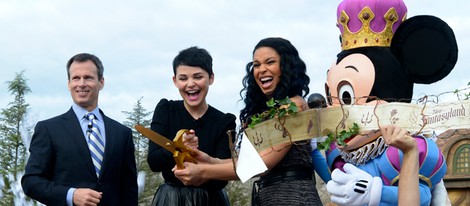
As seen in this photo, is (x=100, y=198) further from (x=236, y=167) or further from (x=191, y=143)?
(x=236, y=167)

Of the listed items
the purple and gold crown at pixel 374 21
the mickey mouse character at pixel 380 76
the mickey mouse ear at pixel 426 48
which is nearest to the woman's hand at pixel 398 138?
the mickey mouse character at pixel 380 76

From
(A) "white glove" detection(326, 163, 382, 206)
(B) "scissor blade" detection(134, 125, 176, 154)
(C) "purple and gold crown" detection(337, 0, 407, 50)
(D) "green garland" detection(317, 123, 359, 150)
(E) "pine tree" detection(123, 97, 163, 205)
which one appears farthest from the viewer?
(E) "pine tree" detection(123, 97, 163, 205)

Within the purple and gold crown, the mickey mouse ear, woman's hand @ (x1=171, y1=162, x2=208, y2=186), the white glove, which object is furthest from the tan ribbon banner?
the purple and gold crown

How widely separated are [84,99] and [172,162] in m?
0.65

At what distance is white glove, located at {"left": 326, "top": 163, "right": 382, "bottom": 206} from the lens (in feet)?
11.0

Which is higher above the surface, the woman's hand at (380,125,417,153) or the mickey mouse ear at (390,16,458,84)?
the mickey mouse ear at (390,16,458,84)

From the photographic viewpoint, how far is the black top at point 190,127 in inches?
153

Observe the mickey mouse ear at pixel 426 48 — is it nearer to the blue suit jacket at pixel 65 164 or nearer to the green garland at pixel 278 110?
the green garland at pixel 278 110

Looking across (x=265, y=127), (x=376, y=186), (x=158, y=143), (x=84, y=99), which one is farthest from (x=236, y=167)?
(x=84, y=99)

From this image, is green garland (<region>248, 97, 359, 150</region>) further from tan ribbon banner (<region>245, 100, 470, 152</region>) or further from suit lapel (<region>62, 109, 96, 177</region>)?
suit lapel (<region>62, 109, 96, 177</region>)

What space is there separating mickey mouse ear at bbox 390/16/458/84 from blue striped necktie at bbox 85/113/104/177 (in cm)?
184

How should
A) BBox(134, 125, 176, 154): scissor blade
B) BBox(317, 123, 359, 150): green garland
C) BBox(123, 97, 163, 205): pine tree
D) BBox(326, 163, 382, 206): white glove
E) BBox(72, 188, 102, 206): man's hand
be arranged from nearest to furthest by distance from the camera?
BBox(317, 123, 359, 150): green garland
BBox(326, 163, 382, 206): white glove
BBox(134, 125, 176, 154): scissor blade
BBox(72, 188, 102, 206): man's hand
BBox(123, 97, 163, 205): pine tree

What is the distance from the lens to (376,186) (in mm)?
3354

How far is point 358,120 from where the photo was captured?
10.6 feet
